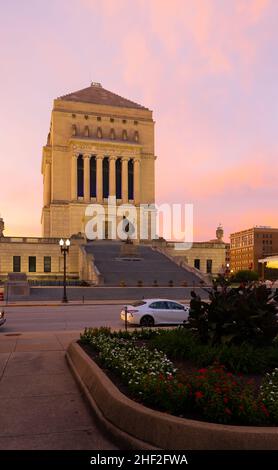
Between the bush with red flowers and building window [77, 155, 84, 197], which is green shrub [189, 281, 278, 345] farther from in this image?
building window [77, 155, 84, 197]

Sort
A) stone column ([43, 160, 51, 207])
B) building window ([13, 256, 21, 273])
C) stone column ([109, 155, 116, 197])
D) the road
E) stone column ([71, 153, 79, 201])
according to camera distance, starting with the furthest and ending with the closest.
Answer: stone column ([43, 160, 51, 207])
stone column ([109, 155, 116, 197])
stone column ([71, 153, 79, 201])
building window ([13, 256, 21, 273])
the road

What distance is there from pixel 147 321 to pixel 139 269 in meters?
34.5

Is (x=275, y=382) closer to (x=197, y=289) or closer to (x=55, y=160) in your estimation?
(x=197, y=289)

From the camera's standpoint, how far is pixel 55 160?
3243 inches

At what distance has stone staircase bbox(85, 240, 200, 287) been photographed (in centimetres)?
5138

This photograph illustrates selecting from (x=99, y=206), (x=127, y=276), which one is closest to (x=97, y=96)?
(x=99, y=206)

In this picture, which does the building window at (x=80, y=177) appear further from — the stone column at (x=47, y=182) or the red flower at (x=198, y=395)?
the red flower at (x=198, y=395)

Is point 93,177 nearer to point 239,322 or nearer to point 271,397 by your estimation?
point 239,322

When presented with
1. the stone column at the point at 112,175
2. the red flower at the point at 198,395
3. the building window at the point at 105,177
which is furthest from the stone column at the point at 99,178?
the red flower at the point at 198,395

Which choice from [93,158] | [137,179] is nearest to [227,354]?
[137,179]

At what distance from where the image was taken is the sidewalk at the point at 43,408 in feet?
20.4

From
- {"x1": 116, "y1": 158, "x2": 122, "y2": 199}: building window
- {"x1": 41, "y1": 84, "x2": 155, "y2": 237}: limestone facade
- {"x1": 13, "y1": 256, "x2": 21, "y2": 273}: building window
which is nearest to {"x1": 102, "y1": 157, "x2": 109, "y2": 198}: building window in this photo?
{"x1": 41, "y1": 84, "x2": 155, "y2": 237}: limestone facade

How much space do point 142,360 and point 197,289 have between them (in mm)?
38888
